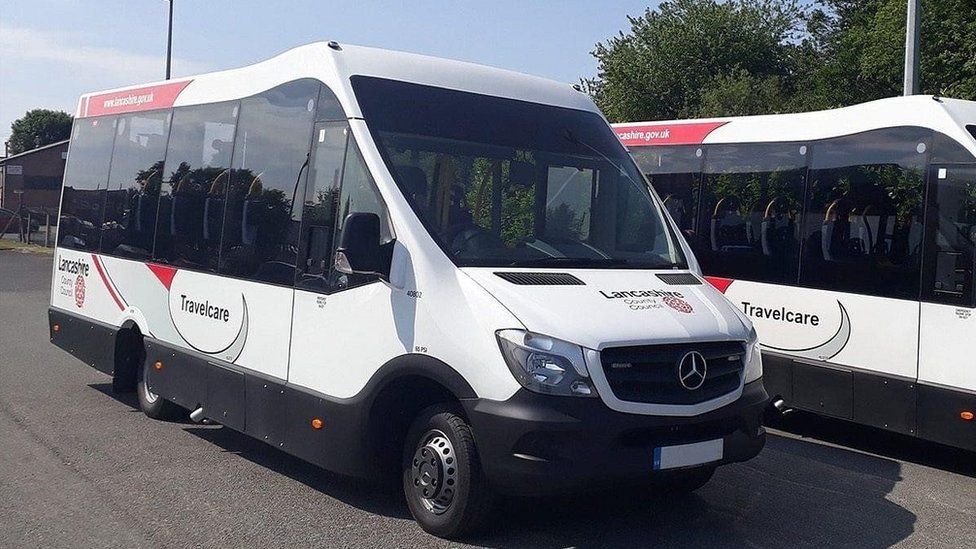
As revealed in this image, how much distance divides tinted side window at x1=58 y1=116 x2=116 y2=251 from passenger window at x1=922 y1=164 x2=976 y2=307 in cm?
765

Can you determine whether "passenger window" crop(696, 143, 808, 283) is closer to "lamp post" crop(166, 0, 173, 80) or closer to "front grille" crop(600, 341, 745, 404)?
"front grille" crop(600, 341, 745, 404)

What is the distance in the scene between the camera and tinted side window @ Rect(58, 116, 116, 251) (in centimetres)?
1062

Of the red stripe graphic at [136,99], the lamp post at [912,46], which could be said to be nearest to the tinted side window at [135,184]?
the red stripe graphic at [136,99]

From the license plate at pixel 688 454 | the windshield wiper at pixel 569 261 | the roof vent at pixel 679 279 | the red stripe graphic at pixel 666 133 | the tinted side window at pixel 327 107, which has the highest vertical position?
the red stripe graphic at pixel 666 133

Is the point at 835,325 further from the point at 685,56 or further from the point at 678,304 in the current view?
the point at 685,56

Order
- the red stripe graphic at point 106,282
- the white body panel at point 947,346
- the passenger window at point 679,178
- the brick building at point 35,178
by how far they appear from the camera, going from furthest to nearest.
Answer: the brick building at point 35,178, the passenger window at point 679,178, the red stripe graphic at point 106,282, the white body panel at point 947,346

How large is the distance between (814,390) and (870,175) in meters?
1.97

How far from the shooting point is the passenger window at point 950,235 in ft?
27.2

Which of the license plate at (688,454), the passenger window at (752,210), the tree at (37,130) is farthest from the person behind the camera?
the tree at (37,130)

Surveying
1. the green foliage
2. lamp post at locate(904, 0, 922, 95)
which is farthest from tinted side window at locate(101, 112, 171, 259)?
the green foliage

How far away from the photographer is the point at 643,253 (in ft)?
22.8

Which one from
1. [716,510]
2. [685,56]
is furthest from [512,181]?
[685,56]

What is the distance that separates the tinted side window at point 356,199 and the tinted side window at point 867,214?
4.72 meters

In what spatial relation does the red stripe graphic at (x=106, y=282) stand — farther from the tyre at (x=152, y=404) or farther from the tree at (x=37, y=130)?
the tree at (x=37, y=130)
